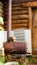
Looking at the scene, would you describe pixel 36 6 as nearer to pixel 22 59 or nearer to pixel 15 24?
pixel 15 24

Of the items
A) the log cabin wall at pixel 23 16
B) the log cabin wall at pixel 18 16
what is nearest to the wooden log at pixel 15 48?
the log cabin wall at pixel 23 16

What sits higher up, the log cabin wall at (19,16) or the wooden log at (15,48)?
the log cabin wall at (19,16)

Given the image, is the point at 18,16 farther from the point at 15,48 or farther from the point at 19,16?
the point at 15,48

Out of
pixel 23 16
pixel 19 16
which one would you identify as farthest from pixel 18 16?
pixel 23 16

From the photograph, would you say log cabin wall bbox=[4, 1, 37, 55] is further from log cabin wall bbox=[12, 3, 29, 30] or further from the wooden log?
the wooden log

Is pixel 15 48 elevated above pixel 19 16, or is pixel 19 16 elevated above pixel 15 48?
pixel 19 16

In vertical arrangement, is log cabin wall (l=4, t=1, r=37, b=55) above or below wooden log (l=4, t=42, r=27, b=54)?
above

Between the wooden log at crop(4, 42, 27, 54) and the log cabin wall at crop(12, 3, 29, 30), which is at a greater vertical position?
the log cabin wall at crop(12, 3, 29, 30)

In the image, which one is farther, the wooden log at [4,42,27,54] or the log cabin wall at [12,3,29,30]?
the log cabin wall at [12,3,29,30]

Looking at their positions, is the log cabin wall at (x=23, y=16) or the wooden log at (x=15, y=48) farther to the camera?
the log cabin wall at (x=23, y=16)

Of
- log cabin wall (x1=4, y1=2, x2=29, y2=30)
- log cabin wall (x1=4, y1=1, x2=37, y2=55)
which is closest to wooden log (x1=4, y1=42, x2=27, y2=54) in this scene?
log cabin wall (x1=4, y1=1, x2=37, y2=55)

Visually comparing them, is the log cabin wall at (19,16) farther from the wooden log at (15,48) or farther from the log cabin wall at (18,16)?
the wooden log at (15,48)

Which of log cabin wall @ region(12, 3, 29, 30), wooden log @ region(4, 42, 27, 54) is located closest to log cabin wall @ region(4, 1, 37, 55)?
log cabin wall @ region(12, 3, 29, 30)

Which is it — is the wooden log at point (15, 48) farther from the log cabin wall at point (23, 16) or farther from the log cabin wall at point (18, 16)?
the log cabin wall at point (18, 16)
